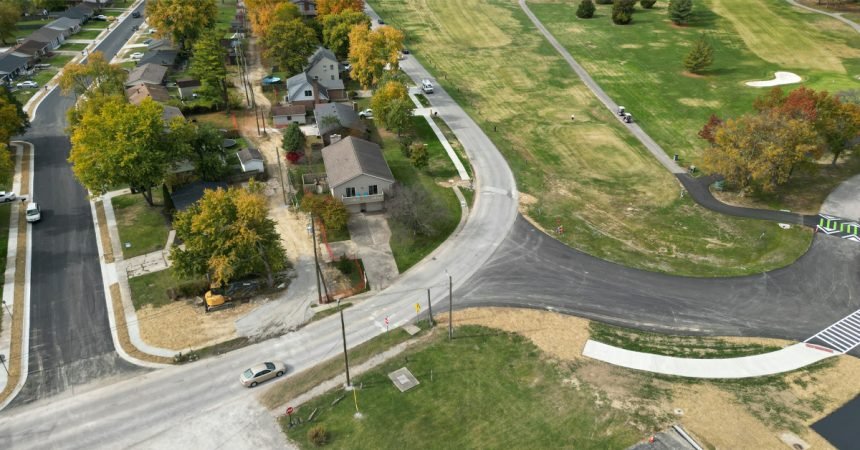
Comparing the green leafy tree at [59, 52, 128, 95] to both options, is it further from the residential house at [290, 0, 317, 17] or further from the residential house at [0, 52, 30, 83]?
the residential house at [290, 0, 317, 17]

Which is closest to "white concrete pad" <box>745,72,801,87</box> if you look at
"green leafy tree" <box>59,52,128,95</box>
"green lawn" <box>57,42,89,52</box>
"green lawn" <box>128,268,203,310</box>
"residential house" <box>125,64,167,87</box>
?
"green lawn" <box>128,268,203,310</box>

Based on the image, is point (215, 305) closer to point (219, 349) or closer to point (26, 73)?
point (219, 349)

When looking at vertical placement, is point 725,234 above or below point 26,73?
below

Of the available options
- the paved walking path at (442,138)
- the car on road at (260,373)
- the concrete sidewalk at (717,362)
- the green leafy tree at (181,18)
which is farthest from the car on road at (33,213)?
the concrete sidewalk at (717,362)

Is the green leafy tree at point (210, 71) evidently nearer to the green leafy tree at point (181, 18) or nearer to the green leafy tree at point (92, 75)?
the green leafy tree at point (92, 75)

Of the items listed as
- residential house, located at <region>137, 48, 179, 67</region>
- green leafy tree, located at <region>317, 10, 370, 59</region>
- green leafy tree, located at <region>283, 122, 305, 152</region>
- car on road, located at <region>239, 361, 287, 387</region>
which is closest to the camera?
car on road, located at <region>239, 361, 287, 387</region>

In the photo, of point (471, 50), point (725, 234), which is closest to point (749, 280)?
point (725, 234)
